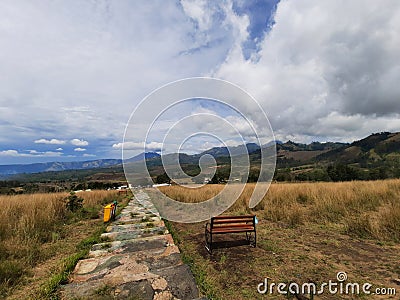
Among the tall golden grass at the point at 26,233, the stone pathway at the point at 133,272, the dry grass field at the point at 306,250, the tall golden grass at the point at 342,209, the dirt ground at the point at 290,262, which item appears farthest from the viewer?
the tall golden grass at the point at 342,209

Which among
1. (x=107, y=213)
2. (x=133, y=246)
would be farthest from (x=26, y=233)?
(x=133, y=246)

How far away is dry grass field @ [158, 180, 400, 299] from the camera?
3.27m

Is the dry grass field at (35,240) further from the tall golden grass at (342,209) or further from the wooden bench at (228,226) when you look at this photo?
the tall golden grass at (342,209)

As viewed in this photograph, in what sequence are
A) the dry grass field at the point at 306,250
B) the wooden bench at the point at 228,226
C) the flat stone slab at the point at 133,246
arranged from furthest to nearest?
the wooden bench at the point at 228,226
the flat stone slab at the point at 133,246
the dry grass field at the point at 306,250

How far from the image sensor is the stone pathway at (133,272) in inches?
109

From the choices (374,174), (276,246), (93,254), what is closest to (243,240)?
(276,246)

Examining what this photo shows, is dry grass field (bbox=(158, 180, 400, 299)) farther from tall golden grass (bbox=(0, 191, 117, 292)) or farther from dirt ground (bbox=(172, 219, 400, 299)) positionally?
tall golden grass (bbox=(0, 191, 117, 292))

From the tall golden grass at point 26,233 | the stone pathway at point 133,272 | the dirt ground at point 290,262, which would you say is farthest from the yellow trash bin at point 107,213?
the dirt ground at point 290,262

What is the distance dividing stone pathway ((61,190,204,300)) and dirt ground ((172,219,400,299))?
360 mm

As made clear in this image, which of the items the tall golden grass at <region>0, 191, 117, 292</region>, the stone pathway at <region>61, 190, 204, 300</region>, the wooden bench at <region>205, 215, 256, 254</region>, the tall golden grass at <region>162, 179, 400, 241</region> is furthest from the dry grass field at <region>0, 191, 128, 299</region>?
the tall golden grass at <region>162, 179, 400, 241</region>

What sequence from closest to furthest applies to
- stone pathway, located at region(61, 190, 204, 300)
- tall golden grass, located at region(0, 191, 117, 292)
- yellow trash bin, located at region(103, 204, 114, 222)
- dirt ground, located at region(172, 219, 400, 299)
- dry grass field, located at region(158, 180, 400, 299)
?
stone pathway, located at region(61, 190, 204, 300), dirt ground, located at region(172, 219, 400, 299), dry grass field, located at region(158, 180, 400, 299), tall golden grass, located at region(0, 191, 117, 292), yellow trash bin, located at region(103, 204, 114, 222)

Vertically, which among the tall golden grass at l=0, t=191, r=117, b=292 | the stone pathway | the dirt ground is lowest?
the dirt ground

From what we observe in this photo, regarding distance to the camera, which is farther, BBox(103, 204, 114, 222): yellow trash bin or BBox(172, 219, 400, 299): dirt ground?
BBox(103, 204, 114, 222): yellow trash bin

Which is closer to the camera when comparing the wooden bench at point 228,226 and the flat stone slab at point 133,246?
the flat stone slab at point 133,246
